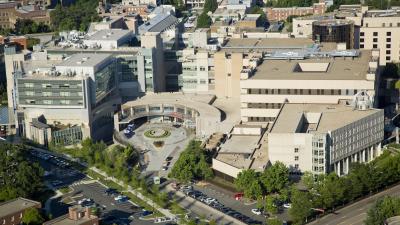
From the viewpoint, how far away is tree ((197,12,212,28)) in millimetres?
76431

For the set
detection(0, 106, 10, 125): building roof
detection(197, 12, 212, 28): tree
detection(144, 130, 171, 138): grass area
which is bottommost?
Answer: detection(144, 130, 171, 138): grass area

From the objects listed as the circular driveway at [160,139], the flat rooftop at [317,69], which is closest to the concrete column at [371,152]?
the flat rooftop at [317,69]

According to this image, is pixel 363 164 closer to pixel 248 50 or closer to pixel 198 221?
pixel 198 221

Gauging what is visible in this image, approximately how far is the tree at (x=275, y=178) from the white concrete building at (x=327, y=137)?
156 cm

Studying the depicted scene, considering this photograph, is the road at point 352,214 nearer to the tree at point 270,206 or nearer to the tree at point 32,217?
the tree at point 270,206

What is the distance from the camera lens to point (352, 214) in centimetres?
3872

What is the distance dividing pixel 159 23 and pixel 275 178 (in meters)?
30.6

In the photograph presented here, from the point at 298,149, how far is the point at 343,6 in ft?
118

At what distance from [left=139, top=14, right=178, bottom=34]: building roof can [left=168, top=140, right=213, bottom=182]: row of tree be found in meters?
22.3

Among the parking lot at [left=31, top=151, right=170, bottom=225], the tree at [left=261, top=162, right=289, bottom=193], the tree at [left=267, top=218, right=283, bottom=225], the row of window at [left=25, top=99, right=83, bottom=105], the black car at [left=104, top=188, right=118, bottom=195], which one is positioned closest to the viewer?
the tree at [left=267, top=218, right=283, bottom=225]

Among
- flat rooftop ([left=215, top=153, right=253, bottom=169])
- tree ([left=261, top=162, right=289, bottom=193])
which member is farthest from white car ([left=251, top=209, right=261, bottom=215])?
flat rooftop ([left=215, top=153, right=253, bottom=169])

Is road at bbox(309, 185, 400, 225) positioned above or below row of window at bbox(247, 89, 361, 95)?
below

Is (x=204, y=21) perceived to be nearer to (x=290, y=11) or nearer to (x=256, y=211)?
(x=290, y=11)

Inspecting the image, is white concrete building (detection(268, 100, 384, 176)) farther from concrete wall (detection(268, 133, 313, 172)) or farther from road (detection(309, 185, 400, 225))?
road (detection(309, 185, 400, 225))
